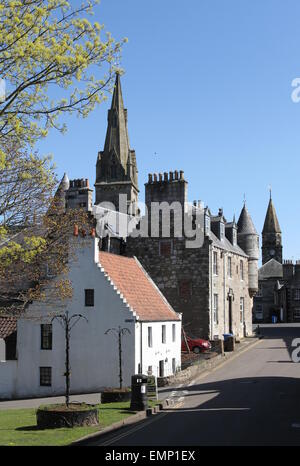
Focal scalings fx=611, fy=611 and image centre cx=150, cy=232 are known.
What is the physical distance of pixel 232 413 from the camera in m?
22.4

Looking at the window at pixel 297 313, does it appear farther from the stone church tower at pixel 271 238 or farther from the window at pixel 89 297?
the window at pixel 89 297

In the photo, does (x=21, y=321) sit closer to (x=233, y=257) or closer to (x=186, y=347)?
(x=186, y=347)

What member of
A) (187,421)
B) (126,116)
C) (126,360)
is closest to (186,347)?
(126,360)

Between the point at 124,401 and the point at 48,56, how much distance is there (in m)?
17.9

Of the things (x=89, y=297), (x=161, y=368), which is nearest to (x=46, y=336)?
(x=89, y=297)

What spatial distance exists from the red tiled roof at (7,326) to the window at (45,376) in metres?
3.13

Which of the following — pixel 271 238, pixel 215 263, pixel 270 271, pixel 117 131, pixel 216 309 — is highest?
pixel 117 131

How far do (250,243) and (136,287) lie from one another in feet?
80.3

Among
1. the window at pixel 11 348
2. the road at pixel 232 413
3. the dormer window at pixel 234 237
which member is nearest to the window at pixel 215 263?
the dormer window at pixel 234 237

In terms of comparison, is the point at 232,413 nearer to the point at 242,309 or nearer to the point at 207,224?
the point at 207,224

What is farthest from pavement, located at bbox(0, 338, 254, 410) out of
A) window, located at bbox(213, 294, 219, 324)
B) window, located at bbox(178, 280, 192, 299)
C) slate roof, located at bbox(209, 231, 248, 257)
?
slate roof, located at bbox(209, 231, 248, 257)

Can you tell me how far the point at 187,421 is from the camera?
20.9 meters

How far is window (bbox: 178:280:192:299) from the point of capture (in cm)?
4653

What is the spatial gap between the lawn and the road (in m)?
0.91
